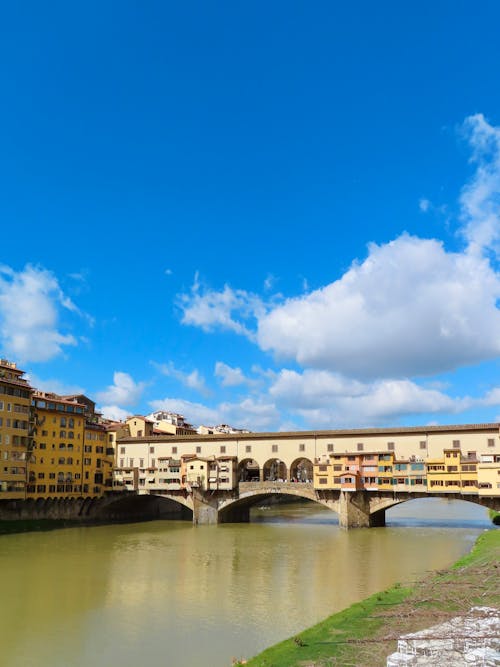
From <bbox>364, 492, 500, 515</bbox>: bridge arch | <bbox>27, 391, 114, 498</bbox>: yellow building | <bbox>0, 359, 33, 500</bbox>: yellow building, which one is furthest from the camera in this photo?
<bbox>27, 391, 114, 498</bbox>: yellow building

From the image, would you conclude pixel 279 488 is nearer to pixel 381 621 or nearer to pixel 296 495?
pixel 296 495

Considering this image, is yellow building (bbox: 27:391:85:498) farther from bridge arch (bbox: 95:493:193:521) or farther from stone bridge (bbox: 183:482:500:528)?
stone bridge (bbox: 183:482:500:528)

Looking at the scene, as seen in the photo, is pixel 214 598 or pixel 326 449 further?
pixel 326 449

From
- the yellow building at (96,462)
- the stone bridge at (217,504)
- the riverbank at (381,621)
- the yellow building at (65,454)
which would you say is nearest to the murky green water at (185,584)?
the riverbank at (381,621)

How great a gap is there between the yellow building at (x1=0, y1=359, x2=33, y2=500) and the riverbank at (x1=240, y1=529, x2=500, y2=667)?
163 feet

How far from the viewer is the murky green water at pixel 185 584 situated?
22.3 metres

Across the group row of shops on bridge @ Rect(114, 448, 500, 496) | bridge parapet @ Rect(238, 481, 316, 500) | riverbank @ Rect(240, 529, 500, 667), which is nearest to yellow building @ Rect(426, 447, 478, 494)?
row of shops on bridge @ Rect(114, 448, 500, 496)

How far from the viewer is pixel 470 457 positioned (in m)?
61.0

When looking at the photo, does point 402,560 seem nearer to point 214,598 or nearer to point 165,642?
point 214,598

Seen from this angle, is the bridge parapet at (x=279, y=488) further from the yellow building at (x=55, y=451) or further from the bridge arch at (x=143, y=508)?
the yellow building at (x=55, y=451)

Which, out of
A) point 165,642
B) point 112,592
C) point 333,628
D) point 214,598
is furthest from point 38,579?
point 333,628

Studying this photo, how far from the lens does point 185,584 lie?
112ft

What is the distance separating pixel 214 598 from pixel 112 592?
5.93 metres

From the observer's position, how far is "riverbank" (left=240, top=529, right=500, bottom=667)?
1694 cm
